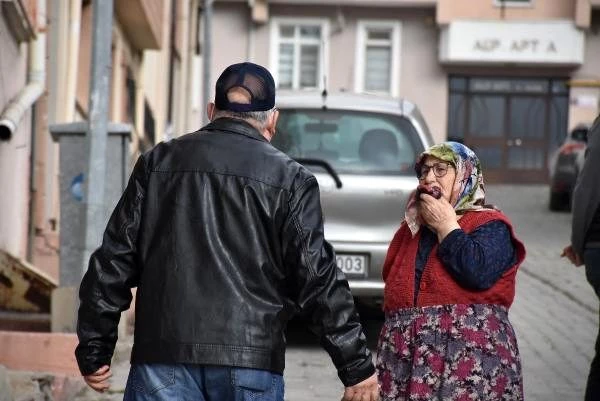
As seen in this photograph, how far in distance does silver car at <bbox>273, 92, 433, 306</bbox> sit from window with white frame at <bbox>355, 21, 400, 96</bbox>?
99.0 feet

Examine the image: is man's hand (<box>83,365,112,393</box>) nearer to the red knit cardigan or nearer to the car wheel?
the red knit cardigan

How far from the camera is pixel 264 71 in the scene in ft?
16.6

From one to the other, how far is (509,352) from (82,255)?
477 cm

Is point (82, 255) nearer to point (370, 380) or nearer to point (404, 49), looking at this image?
point (370, 380)

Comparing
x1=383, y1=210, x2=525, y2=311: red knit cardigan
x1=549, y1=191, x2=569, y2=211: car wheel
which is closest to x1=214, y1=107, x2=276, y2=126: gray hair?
x1=383, y1=210, x2=525, y2=311: red knit cardigan

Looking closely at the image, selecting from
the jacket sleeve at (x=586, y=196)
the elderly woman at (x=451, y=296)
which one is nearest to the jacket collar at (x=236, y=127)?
the elderly woman at (x=451, y=296)

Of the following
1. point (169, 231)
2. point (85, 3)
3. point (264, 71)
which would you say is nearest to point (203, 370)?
point (169, 231)

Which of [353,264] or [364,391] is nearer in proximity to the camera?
[364,391]

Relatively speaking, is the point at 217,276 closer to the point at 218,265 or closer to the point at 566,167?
the point at 218,265

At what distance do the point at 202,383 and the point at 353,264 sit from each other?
597 cm

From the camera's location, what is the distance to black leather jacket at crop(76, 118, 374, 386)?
4703 millimetres

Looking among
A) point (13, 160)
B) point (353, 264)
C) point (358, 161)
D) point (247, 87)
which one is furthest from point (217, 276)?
point (13, 160)

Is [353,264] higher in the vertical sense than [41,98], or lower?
lower

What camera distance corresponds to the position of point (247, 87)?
4.97m
